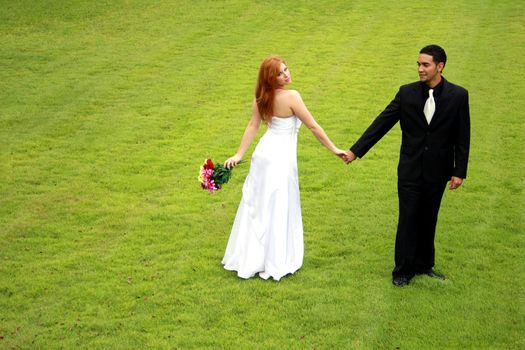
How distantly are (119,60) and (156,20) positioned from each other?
188 inches

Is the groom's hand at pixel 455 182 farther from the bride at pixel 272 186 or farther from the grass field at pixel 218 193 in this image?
the bride at pixel 272 186

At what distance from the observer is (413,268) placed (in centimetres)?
854

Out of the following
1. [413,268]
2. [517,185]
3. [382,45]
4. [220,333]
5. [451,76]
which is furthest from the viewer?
[382,45]

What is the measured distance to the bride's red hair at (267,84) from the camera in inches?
328

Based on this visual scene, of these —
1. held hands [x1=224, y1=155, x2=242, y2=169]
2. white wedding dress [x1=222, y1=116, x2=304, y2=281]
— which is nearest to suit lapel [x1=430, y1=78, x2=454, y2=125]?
white wedding dress [x1=222, y1=116, x2=304, y2=281]

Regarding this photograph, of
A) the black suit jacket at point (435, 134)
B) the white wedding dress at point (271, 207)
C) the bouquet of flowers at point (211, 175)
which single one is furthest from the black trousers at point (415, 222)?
the bouquet of flowers at point (211, 175)

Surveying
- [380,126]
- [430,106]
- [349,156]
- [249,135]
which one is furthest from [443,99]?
[249,135]

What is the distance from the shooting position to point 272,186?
8.57 meters

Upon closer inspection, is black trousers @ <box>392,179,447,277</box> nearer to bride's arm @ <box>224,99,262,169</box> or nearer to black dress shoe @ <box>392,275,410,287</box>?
black dress shoe @ <box>392,275,410,287</box>

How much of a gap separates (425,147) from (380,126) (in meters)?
0.64

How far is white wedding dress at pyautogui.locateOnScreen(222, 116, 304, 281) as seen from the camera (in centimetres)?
859

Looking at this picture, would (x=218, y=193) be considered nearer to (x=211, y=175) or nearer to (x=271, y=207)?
(x=211, y=175)

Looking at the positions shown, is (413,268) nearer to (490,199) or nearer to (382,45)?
(490,199)

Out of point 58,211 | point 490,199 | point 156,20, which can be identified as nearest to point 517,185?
point 490,199
